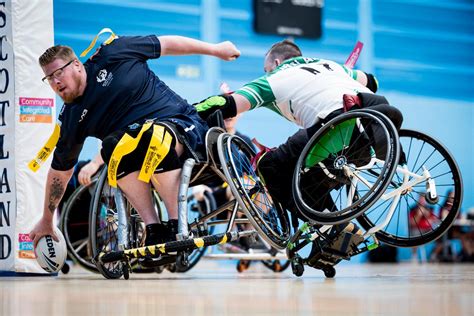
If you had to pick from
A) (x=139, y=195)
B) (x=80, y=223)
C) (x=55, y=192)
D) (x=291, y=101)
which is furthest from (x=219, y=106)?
(x=80, y=223)

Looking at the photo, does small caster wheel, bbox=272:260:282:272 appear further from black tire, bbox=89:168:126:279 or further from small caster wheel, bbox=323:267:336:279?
black tire, bbox=89:168:126:279

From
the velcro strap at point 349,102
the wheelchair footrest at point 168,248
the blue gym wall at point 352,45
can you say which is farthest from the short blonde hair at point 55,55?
the blue gym wall at point 352,45

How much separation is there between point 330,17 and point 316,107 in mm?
8002

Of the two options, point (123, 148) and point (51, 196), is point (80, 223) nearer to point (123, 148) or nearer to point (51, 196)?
point (51, 196)

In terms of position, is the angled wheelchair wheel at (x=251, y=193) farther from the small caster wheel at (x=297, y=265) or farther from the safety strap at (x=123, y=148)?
the safety strap at (x=123, y=148)

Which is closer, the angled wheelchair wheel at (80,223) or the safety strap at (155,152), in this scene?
the safety strap at (155,152)

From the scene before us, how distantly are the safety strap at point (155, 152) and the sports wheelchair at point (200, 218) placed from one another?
0.40 ft

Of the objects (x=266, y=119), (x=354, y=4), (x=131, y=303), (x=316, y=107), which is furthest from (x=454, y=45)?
(x=131, y=303)

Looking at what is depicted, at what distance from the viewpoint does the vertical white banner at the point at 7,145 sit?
4.65m

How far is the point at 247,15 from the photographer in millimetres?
11242

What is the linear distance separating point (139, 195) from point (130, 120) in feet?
1.19

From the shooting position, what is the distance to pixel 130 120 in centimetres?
390

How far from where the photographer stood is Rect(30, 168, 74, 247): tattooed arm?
4195 millimetres

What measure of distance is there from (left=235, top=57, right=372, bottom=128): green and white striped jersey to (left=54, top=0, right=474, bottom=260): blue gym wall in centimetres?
566
